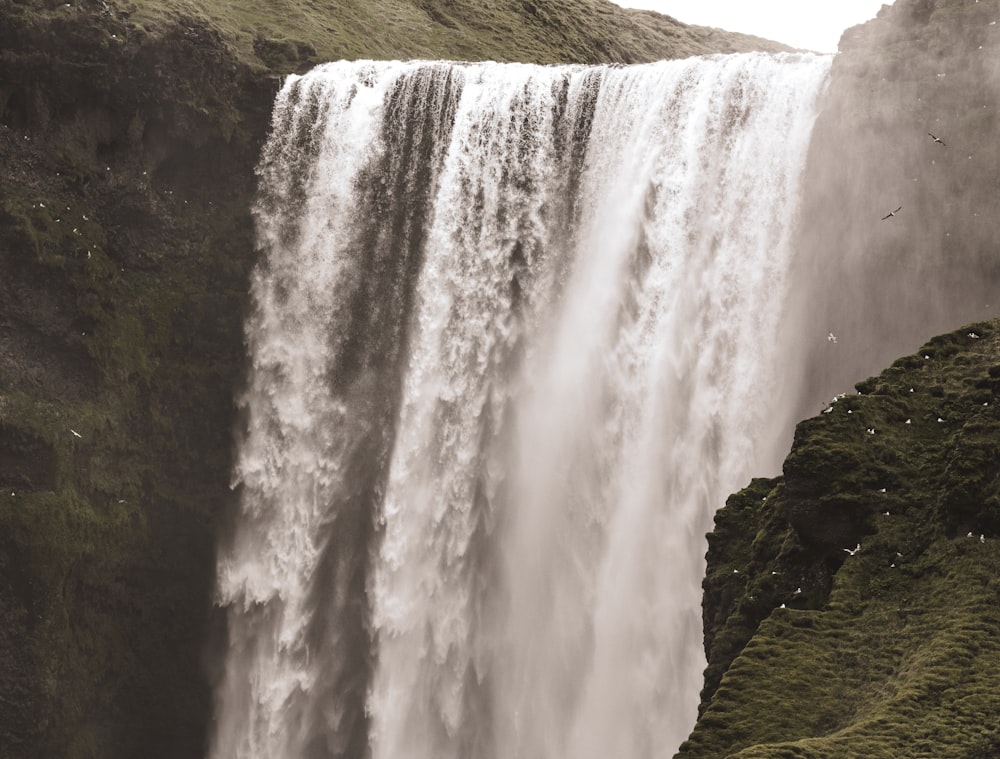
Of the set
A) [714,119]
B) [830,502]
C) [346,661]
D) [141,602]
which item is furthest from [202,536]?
[830,502]

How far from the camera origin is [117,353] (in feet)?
117

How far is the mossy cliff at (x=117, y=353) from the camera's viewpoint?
34000 mm

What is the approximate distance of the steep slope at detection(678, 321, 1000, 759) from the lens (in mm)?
14250

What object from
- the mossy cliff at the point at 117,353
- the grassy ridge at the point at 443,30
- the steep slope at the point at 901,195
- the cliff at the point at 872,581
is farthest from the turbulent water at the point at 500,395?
the cliff at the point at 872,581

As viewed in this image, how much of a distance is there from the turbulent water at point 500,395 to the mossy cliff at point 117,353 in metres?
1.09

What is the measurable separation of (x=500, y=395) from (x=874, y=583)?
58.6 feet

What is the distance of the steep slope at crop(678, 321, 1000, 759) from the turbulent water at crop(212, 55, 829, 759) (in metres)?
10.9

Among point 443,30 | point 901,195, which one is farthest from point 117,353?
point 901,195

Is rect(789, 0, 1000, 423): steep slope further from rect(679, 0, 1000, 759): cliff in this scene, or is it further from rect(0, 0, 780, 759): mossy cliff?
rect(0, 0, 780, 759): mossy cliff

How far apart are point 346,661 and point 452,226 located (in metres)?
10.7

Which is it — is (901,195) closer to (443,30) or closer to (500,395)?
(500,395)

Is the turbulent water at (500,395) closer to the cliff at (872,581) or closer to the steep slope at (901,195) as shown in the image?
the steep slope at (901,195)

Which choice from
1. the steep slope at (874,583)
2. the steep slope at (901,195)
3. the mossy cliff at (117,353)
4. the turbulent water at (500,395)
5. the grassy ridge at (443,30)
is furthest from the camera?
the grassy ridge at (443,30)

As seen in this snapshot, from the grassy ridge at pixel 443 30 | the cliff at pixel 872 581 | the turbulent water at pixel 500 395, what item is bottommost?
the cliff at pixel 872 581
